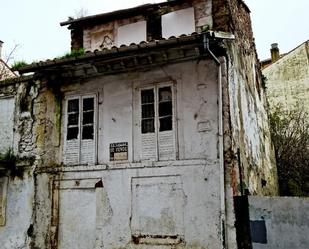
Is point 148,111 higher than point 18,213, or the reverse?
point 148,111

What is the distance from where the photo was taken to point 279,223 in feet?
26.3

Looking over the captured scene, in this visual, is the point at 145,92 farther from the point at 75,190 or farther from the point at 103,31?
the point at 103,31

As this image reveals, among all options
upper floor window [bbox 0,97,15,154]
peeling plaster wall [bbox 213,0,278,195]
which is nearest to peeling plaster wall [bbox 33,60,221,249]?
peeling plaster wall [bbox 213,0,278,195]

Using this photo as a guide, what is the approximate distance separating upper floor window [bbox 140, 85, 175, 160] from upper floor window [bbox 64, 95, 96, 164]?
1414mm

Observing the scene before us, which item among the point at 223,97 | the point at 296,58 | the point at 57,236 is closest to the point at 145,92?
the point at 223,97

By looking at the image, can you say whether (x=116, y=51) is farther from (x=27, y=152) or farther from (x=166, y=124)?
(x=27, y=152)

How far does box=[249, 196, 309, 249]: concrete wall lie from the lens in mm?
7931

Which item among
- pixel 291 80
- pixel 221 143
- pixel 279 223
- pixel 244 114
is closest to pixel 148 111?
pixel 221 143

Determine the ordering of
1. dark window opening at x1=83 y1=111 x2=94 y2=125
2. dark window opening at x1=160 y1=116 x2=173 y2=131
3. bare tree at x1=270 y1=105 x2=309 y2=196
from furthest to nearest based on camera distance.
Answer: bare tree at x1=270 y1=105 x2=309 y2=196, dark window opening at x1=83 y1=111 x2=94 y2=125, dark window opening at x1=160 y1=116 x2=173 y2=131

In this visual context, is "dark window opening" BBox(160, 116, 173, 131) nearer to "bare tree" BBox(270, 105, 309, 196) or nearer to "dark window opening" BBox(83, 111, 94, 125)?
"dark window opening" BBox(83, 111, 94, 125)

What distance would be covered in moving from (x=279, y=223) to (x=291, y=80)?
14045 mm

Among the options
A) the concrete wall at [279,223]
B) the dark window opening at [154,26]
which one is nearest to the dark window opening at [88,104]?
the dark window opening at [154,26]

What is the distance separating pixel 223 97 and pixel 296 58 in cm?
1350

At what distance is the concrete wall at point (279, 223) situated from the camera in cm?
793
